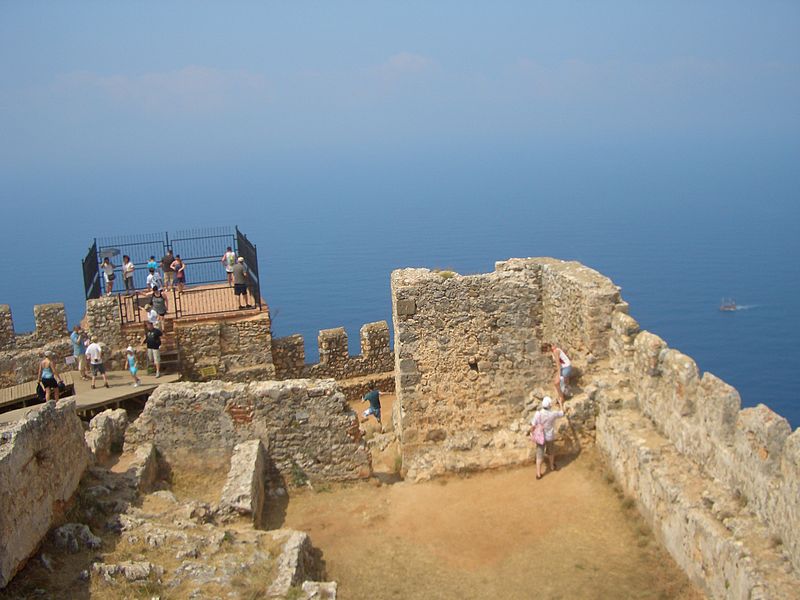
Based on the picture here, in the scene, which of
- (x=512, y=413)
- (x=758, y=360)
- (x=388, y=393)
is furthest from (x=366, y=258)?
(x=512, y=413)

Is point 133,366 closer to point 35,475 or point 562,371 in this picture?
point 35,475

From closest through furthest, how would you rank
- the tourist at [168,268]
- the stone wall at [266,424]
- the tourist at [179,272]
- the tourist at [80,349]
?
the stone wall at [266,424]
the tourist at [80,349]
the tourist at [179,272]
the tourist at [168,268]

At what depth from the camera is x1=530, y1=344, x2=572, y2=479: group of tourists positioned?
11914 millimetres

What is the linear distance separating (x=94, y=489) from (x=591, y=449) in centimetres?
679

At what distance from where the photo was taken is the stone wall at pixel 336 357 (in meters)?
21.6

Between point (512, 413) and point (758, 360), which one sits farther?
point (758, 360)

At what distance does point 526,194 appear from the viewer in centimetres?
19412

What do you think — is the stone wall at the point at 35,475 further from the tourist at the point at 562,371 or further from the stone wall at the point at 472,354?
the tourist at the point at 562,371

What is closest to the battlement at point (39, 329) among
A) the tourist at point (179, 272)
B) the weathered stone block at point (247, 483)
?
the tourist at point (179, 272)

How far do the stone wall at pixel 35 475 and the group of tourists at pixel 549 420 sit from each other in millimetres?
6137

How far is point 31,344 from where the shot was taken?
21.8m

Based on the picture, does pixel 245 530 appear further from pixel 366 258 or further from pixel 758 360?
pixel 366 258

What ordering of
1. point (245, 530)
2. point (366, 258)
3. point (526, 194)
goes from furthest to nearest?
point (526, 194)
point (366, 258)
point (245, 530)

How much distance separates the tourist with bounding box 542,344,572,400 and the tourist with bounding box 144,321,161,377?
34.2ft
